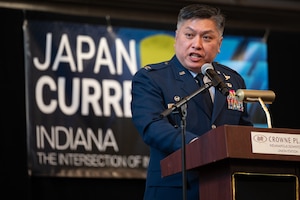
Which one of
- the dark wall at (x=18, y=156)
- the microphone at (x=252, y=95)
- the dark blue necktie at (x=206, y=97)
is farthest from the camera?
the dark wall at (x=18, y=156)

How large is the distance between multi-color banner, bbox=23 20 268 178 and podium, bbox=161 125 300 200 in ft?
9.51

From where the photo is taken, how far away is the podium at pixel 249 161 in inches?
99.8

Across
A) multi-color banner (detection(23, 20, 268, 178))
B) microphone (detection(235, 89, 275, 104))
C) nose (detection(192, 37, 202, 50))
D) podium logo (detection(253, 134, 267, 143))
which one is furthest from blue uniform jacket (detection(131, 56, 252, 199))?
multi-color banner (detection(23, 20, 268, 178))

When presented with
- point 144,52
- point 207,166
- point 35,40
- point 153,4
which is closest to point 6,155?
point 35,40

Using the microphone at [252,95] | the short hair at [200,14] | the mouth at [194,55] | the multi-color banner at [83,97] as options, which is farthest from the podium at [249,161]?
the multi-color banner at [83,97]

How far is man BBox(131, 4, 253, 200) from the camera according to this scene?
3104 millimetres

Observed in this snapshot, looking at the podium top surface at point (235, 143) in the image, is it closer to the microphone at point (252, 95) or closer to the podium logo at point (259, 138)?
the podium logo at point (259, 138)

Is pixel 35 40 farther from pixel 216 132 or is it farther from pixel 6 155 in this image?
pixel 216 132

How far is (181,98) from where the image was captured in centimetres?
325

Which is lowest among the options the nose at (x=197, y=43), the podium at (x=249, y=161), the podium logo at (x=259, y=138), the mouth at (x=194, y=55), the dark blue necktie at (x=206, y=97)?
the podium at (x=249, y=161)

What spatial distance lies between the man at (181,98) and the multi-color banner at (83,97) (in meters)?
2.24

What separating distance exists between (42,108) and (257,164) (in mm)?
3116

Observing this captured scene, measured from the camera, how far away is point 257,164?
2.62m

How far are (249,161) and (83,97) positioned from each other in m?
3.14
